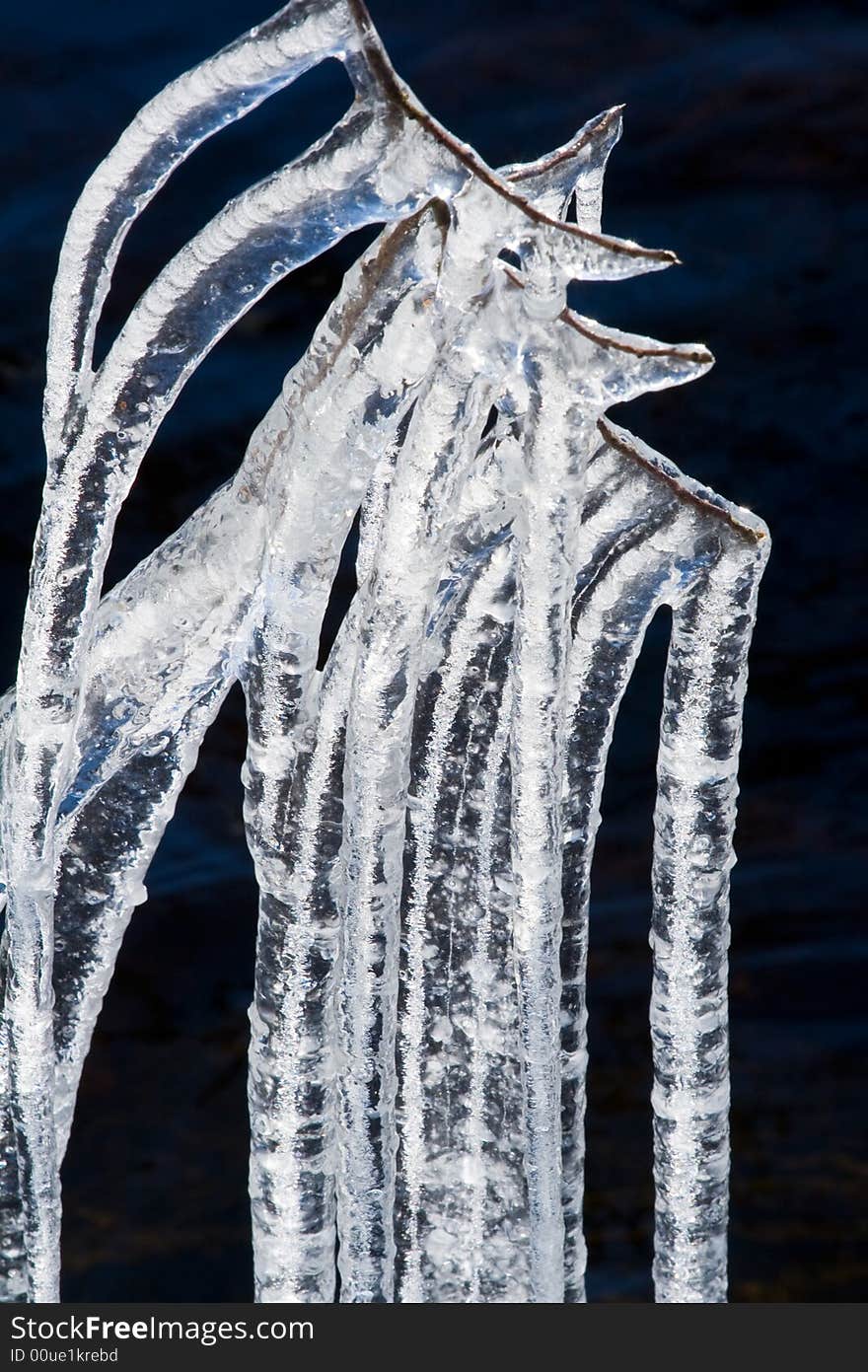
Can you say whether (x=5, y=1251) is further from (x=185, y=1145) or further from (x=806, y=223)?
(x=806, y=223)

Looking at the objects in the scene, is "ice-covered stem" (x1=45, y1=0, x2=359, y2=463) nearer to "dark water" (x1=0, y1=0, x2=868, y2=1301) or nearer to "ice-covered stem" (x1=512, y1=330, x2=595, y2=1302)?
"ice-covered stem" (x1=512, y1=330, x2=595, y2=1302)

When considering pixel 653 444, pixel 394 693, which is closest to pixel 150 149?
pixel 394 693

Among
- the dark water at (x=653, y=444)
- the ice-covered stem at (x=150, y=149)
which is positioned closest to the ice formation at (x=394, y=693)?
the ice-covered stem at (x=150, y=149)

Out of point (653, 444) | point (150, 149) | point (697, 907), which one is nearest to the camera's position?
point (150, 149)

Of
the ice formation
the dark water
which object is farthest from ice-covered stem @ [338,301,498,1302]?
the dark water

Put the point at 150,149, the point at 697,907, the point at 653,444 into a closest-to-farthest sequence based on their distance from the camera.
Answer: the point at 150,149 < the point at 697,907 < the point at 653,444

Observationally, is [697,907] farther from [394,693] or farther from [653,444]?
[653,444]

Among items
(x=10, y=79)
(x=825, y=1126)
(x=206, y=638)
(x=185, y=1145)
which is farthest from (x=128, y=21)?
(x=825, y=1126)
